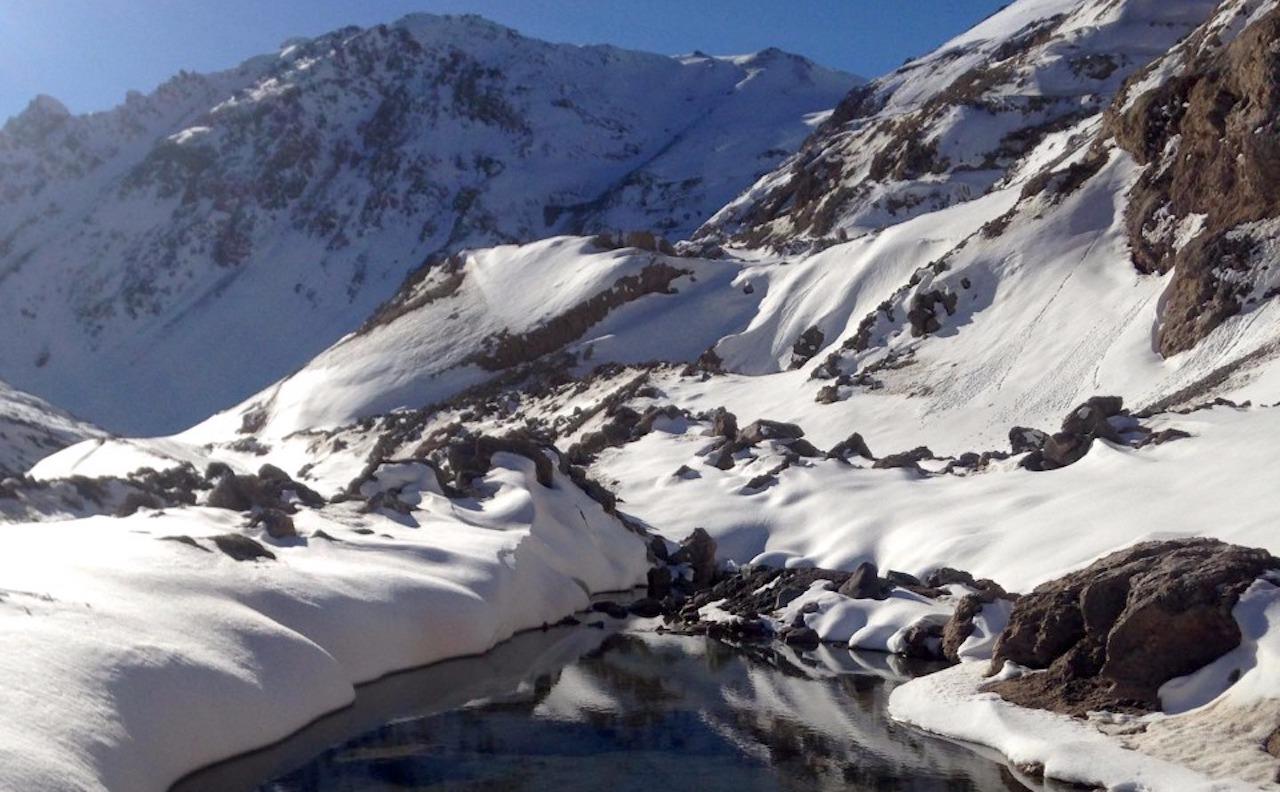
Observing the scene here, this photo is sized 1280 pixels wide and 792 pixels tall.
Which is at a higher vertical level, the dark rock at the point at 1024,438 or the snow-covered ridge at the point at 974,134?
the snow-covered ridge at the point at 974,134

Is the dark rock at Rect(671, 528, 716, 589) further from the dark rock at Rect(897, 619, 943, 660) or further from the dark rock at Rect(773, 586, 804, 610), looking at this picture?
the dark rock at Rect(897, 619, 943, 660)

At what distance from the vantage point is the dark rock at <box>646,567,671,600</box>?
132 feet

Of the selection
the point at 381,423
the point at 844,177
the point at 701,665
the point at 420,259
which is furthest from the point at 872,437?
the point at 420,259

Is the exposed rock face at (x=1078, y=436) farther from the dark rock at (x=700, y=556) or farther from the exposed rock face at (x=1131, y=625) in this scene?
the exposed rock face at (x=1131, y=625)

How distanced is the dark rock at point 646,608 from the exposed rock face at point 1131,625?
14.5m

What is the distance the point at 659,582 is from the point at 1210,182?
28495 millimetres

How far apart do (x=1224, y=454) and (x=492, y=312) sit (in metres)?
69.7

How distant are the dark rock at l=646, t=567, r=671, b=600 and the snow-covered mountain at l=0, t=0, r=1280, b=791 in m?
1.18

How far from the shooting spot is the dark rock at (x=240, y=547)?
27516 mm

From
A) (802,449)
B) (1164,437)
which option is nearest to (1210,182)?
(802,449)

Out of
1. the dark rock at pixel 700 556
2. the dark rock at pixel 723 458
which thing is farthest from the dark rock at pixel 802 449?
the dark rock at pixel 700 556

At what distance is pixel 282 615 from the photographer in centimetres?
2497

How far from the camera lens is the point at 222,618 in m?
23.0

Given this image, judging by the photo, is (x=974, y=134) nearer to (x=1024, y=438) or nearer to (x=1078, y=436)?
(x=1024, y=438)
